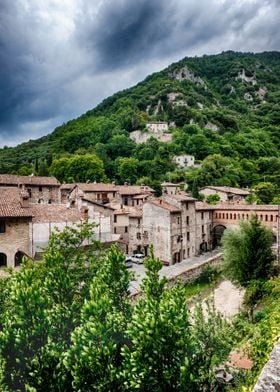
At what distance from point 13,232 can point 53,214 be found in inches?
182

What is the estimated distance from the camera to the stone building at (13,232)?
24750 mm

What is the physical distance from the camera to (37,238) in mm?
26391

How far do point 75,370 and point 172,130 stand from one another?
13603 cm

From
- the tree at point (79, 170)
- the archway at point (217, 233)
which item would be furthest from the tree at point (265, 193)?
the tree at point (79, 170)

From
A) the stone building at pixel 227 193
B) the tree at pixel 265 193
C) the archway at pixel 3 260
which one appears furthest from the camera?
the tree at pixel 265 193

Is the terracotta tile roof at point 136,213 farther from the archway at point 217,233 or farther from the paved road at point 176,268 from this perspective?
the archway at point 217,233

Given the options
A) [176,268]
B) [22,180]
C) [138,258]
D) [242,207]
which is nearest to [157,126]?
[242,207]

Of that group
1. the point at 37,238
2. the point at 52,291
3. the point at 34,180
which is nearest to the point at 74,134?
the point at 34,180

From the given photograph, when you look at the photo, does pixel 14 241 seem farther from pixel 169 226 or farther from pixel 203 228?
pixel 203 228

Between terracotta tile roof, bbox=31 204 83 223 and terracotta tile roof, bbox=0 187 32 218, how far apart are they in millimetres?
1048

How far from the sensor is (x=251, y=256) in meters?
29.8

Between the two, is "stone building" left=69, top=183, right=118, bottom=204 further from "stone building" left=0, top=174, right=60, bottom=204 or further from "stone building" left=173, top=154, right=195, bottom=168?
"stone building" left=173, top=154, right=195, bottom=168

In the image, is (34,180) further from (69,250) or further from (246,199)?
(246,199)

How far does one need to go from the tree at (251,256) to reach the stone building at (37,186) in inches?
1286
